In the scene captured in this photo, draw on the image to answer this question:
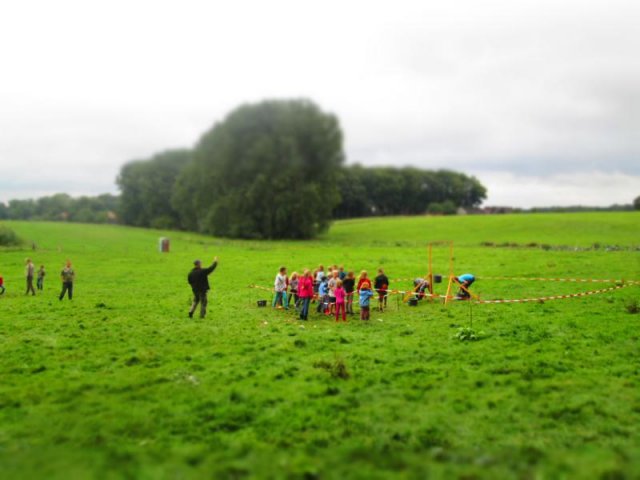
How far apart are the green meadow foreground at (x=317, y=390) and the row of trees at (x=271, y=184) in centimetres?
1952

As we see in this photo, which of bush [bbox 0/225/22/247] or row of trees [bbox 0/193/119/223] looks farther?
row of trees [bbox 0/193/119/223]

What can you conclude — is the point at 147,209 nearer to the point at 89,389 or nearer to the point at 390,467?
the point at 89,389

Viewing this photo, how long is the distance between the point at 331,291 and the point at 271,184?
150 feet

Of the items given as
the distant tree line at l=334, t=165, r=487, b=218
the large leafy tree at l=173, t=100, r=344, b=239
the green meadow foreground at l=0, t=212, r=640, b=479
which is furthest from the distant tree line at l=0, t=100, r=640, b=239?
the green meadow foreground at l=0, t=212, r=640, b=479

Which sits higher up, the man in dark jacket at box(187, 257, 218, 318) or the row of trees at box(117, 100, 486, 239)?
the row of trees at box(117, 100, 486, 239)

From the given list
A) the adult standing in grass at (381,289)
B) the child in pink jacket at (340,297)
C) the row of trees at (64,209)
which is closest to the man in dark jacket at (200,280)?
the child in pink jacket at (340,297)

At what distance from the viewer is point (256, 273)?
38.1 meters

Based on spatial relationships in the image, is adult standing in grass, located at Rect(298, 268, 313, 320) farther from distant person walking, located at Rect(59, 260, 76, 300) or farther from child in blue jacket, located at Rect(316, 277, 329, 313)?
distant person walking, located at Rect(59, 260, 76, 300)

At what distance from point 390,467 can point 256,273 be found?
101 feet

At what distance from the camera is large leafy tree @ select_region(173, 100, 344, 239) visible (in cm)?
4691

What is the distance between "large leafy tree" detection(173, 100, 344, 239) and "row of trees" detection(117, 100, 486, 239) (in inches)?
4.5

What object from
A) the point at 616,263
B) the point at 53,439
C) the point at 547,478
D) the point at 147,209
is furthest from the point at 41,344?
the point at 147,209

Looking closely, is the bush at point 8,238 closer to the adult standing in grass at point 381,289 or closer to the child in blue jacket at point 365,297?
the adult standing in grass at point 381,289

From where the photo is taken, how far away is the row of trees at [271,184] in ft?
157
